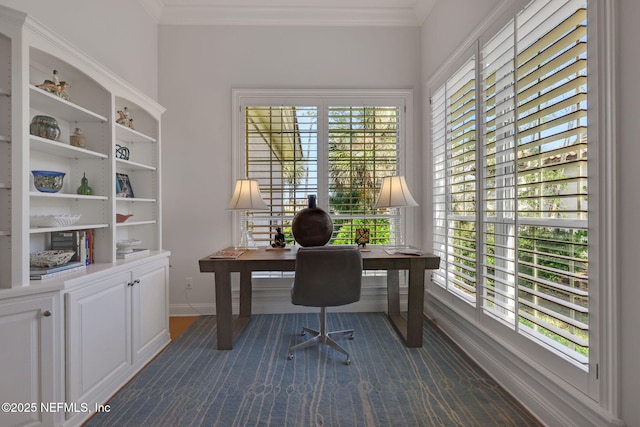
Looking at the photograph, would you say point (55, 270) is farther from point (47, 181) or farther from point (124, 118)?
point (124, 118)

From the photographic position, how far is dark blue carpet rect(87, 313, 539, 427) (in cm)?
165

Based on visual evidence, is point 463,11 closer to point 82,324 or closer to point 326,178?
point 326,178

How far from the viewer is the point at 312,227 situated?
8.61 ft

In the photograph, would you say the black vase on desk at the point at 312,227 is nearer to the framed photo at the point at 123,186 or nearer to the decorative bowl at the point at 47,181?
the framed photo at the point at 123,186

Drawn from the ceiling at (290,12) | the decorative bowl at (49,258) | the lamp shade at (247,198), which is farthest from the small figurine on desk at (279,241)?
the ceiling at (290,12)

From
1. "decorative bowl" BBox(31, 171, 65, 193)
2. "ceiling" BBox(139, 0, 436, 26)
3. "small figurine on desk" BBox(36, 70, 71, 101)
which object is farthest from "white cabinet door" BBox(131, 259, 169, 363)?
"ceiling" BBox(139, 0, 436, 26)

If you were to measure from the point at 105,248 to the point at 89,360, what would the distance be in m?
0.69

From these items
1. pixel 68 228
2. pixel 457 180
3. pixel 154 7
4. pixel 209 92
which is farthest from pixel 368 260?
pixel 154 7

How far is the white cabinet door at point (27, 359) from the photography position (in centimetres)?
139

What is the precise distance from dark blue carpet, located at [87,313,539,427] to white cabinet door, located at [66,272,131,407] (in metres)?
0.15

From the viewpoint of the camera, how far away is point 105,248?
2.06 m

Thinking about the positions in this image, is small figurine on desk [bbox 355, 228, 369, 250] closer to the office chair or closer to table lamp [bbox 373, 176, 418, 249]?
table lamp [bbox 373, 176, 418, 249]

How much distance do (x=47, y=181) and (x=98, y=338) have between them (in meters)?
0.95

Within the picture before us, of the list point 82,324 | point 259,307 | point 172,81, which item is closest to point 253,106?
point 172,81
